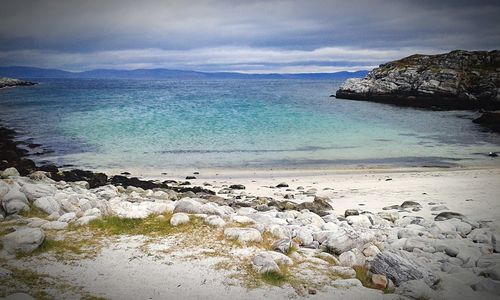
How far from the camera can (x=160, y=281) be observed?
800cm

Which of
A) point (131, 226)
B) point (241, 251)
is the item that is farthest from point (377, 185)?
point (131, 226)

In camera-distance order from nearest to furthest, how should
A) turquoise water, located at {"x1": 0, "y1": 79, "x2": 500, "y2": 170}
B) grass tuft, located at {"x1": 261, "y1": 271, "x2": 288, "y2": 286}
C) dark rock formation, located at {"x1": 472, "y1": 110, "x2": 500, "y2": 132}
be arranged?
1. grass tuft, located at {"x1": 261, "y1": 271, "x2": 288, "y2": 286}
2. turquoise water, located at {"x1": 0, "y1": 79, "x2": 500, "y2": 170}
3. dark rock formation, located at {"x1": 472, "y1": 110, "x2": 500, "y2": 132}

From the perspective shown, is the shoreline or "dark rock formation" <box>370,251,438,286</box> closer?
the shoreline

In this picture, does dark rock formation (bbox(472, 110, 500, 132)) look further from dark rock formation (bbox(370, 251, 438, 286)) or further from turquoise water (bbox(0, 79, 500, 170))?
dark rock formation (bbox(370, 251, 438, 286))

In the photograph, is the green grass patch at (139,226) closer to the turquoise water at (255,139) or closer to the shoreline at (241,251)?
the shoreline at (241,251)

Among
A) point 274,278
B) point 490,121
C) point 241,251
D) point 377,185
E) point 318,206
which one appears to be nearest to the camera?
point 274,278

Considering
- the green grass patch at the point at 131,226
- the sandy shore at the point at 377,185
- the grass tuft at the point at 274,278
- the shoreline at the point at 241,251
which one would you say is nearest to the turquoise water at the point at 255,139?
the sandy shore at the point at 377,185

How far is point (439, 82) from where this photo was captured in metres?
74.2

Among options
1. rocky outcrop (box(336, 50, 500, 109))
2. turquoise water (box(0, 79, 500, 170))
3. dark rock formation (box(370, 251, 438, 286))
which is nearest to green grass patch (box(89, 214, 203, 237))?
dark rock formation (box(370, 251, 438, 286))

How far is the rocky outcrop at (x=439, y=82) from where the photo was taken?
68.8 m

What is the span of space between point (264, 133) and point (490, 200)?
1139 inches

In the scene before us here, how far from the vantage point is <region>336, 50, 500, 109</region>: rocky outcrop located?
6875 centimetres

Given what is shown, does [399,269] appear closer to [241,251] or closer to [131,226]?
[241,251]

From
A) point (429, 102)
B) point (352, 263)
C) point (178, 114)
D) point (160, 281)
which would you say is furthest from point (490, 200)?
point (429, 102)
